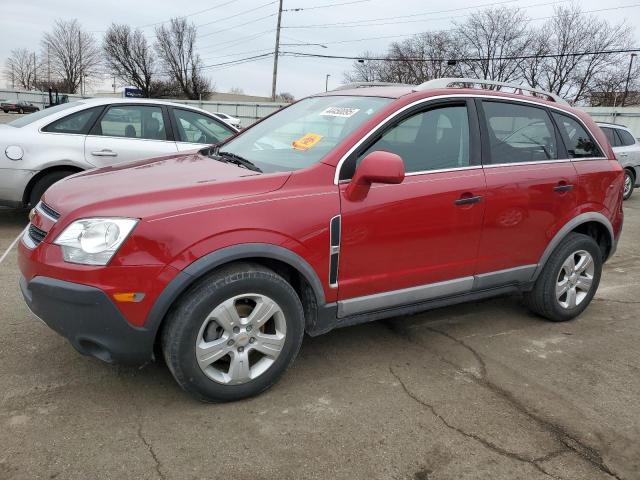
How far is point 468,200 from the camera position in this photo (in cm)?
352

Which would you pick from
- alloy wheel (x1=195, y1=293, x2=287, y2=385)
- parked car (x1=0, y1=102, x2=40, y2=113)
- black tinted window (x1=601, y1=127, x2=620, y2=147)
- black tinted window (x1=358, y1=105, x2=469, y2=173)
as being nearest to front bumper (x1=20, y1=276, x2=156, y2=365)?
alloy wheel (x1=195, y1=293, x2=287, y2=385)

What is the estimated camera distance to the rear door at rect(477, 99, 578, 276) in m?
3.70

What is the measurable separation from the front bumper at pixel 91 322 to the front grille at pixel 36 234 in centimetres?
23

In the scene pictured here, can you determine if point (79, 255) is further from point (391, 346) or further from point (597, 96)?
point (597, 96)

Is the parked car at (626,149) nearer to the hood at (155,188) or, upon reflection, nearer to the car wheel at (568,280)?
the car wheel at (568,280)

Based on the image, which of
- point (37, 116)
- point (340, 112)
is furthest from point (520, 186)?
point (37, 116)

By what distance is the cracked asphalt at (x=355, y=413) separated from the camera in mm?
2480

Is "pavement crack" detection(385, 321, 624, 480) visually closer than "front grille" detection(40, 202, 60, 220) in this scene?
Yes

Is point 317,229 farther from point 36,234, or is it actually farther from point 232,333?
point 36,234

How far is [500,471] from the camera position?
8.23 ft

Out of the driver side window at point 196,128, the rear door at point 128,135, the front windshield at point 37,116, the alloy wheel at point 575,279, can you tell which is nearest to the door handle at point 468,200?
the alloy wheel at point 575,279

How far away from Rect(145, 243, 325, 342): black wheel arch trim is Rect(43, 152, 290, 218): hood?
0.88 ft

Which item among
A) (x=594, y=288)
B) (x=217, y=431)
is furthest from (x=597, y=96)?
(x=217, y=431)

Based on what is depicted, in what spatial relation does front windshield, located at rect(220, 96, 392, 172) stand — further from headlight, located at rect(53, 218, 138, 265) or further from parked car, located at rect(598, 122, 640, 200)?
parked car, located at rect(598, 122, 640, 200)
